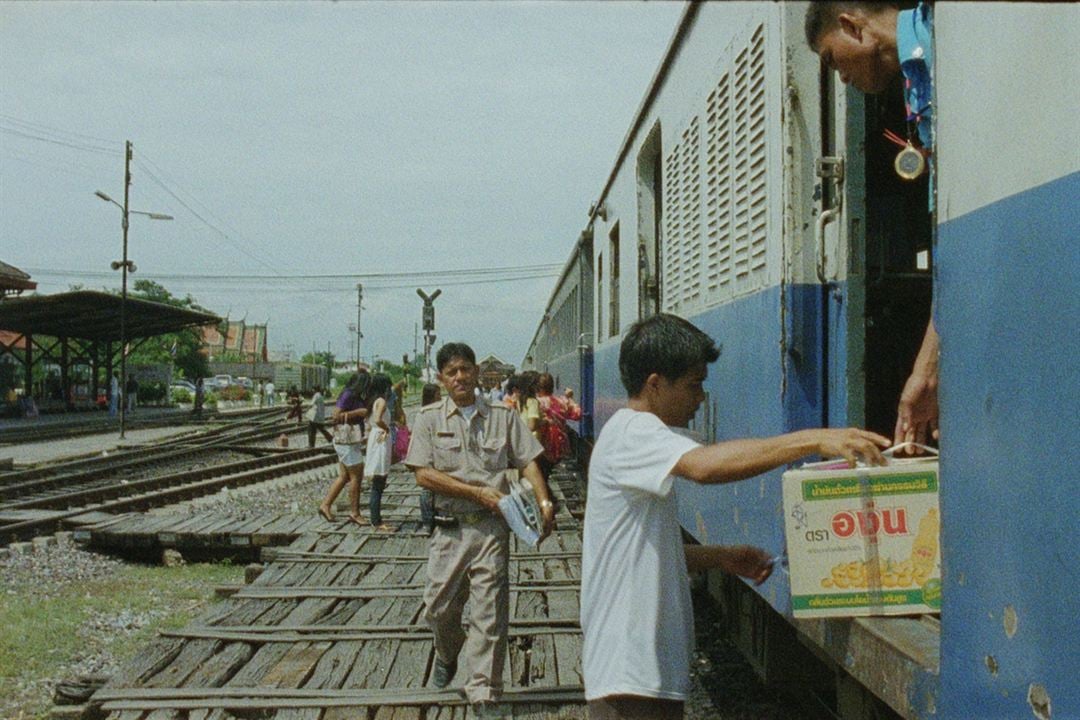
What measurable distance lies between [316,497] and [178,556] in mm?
4896

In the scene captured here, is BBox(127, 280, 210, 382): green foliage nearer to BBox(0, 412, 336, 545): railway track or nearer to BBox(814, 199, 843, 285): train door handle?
BBox(0, 412, 336, 545): railway track

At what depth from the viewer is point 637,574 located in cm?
278

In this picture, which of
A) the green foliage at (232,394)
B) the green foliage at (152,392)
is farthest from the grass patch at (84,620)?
the green foliage at (232,394)

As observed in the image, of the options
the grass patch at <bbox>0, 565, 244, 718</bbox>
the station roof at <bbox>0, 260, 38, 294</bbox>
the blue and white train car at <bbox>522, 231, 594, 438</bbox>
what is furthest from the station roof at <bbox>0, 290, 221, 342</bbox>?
the grass patch at <bbox>0, 565, 244, 718</bbox>

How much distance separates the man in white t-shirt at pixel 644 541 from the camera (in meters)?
2.73

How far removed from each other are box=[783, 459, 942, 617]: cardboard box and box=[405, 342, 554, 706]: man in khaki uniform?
2.43m

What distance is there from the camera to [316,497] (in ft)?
51.6

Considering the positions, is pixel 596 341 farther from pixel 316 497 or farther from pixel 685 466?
pixel 685 466

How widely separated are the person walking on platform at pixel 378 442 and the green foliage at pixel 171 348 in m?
58.2

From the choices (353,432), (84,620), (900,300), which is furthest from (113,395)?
(900,300)

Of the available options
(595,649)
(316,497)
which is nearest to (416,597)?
(595,649)

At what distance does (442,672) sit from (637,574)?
9.63ft

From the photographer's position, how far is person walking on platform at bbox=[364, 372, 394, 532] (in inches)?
411

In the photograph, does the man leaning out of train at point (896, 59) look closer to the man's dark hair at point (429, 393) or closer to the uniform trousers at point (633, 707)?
the uniform trousers at point (633, 707)
